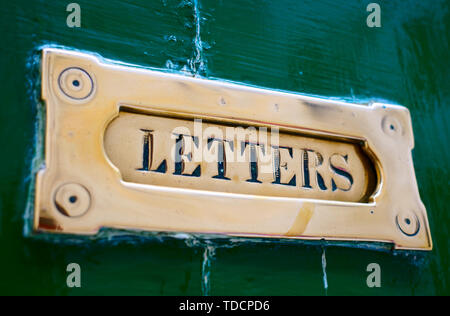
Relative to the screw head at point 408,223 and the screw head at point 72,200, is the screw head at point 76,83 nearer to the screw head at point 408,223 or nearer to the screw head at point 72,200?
the screw head at point 72,200

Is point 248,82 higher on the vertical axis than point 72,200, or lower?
higher

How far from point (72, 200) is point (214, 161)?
194mm

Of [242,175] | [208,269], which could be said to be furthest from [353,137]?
[208,269]

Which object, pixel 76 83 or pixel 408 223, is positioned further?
pixel 408 223

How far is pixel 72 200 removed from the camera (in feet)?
1.85

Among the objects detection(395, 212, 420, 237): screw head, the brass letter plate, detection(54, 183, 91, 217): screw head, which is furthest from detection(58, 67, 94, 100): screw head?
detection(395, 212, 420, 237): screw head

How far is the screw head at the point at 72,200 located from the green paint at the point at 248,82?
46 millimetres

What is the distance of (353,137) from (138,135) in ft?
1.11

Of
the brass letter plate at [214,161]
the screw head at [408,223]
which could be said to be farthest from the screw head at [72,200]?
the screw head at [408,223]

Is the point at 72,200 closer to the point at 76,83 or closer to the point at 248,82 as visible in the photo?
the point at 76,83

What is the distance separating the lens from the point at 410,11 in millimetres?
944

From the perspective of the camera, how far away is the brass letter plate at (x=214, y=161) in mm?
582

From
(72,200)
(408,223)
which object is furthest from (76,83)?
(408,223)

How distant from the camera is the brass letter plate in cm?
58
